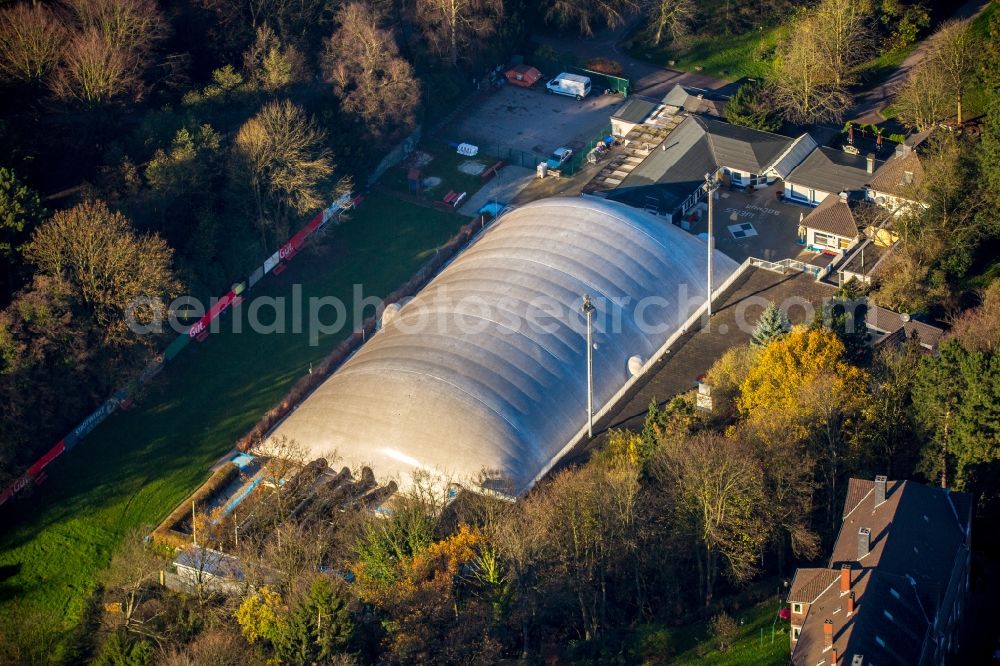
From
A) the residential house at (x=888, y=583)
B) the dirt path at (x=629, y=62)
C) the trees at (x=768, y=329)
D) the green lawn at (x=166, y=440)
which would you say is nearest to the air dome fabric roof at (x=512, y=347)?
the green lawn at (x=166, y=440)

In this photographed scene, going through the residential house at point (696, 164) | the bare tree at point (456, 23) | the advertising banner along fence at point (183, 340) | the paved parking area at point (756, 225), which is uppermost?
the bare tree at point (456, 23)

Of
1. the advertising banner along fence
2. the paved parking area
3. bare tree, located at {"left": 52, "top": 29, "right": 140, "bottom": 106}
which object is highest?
bare tree, located at {"left": 52, "top": 29, "right": 140, "bottom": 106}

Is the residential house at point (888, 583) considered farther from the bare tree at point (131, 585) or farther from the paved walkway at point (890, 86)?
the paved walkway at point (890, 86)

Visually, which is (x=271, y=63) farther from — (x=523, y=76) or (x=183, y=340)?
(x=523, y=76)

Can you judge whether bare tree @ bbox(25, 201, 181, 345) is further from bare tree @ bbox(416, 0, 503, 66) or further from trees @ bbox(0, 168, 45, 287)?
bare tree @ bbox(416, 0, 503, 66)

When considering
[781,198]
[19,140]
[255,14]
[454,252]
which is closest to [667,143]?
[781,198]

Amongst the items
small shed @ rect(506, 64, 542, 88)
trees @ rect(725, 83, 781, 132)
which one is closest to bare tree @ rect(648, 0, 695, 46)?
small shed @ rect(506, 64, 542, 88)
